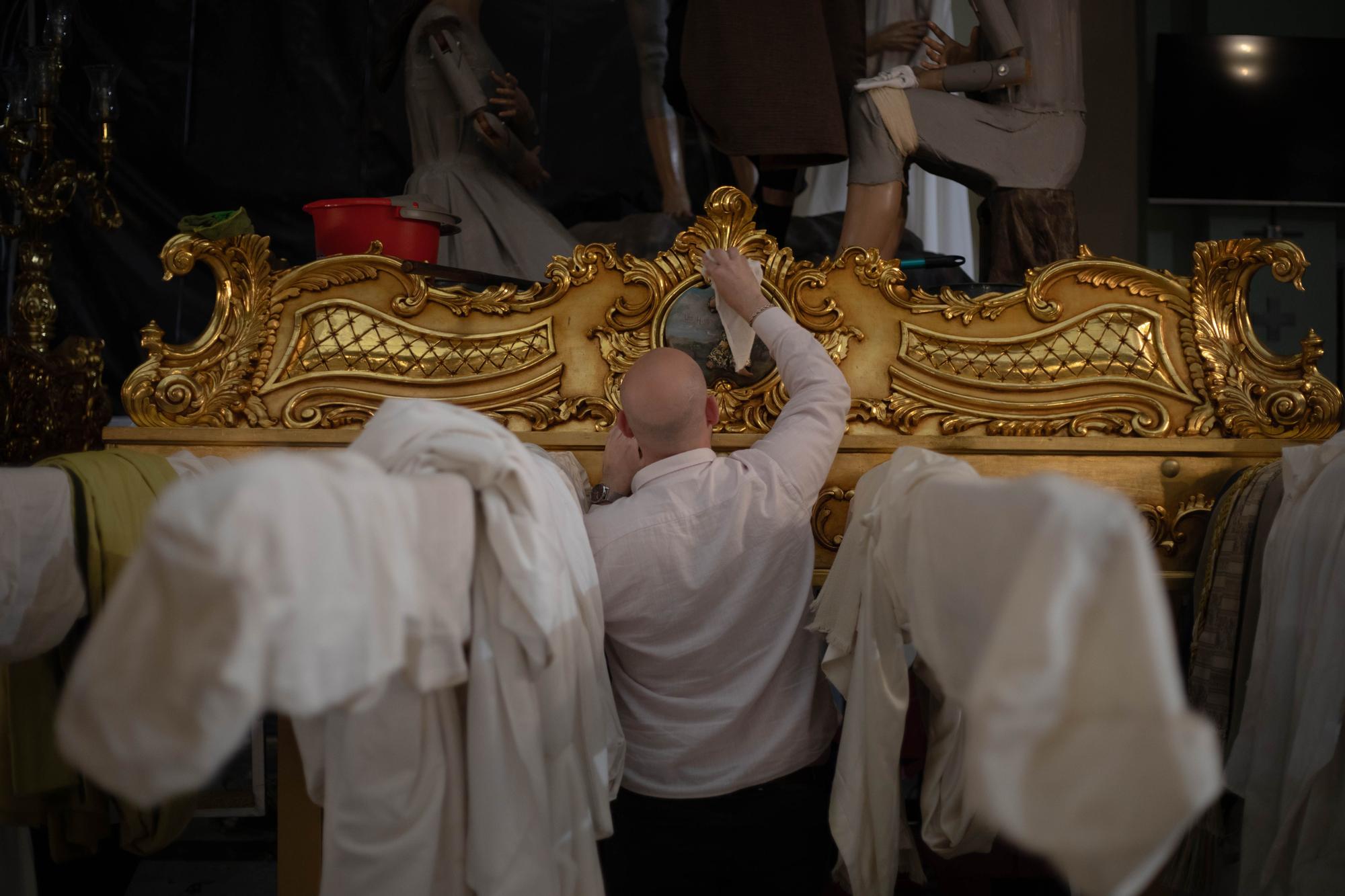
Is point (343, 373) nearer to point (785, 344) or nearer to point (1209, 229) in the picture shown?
point (785, 344)

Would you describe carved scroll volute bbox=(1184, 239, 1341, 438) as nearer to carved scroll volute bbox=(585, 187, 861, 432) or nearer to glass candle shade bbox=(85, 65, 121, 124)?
carved scroll volute bbox=(585, 187, 861, 432)

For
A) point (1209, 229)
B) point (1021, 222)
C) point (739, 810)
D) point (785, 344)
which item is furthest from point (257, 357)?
point (1209, 229)

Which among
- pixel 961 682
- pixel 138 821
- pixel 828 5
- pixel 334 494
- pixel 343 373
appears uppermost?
pixel 828 5

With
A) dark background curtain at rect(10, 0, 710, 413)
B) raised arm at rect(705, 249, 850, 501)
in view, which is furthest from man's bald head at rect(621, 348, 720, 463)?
dark background curtain at rect(10, 0, 710, 413)

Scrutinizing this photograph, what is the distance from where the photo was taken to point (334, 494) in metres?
0.88

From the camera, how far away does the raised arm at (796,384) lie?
1.67 meters

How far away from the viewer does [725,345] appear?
206cm

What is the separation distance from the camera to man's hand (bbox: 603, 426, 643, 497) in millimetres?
1793

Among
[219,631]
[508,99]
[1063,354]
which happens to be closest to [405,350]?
[508,99]

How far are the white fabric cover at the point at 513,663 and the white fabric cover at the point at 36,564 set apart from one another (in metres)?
0.55

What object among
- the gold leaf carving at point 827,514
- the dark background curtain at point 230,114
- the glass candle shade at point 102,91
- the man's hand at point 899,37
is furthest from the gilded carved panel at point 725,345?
the dark background curtain at point 230,114

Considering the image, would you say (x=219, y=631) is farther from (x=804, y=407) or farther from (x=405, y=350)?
(x=405, y=350)

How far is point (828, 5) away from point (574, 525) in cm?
151

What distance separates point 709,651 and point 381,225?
1.11m
